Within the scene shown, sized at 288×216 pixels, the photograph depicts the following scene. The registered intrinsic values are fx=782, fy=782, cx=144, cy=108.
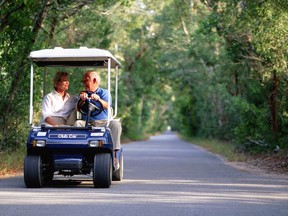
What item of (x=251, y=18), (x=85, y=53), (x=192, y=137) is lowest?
(x=192, y=137)

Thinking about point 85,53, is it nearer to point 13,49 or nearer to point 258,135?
point 13,49

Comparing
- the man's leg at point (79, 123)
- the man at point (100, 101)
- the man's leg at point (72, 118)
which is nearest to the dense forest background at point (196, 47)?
the man at point (100, 101)

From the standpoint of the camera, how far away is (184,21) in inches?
1865

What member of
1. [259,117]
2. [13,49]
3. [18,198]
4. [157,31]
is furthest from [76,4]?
[157,31]

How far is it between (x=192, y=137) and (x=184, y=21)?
91.5 feet

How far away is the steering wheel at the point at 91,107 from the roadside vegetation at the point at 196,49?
157 inches

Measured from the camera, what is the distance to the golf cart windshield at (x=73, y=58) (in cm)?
1503

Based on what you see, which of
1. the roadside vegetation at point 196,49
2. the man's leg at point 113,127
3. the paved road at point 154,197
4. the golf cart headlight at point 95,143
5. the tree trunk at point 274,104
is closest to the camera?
the paved road at point 154,197

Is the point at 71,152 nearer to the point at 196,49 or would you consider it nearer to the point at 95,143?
the point at 95,143

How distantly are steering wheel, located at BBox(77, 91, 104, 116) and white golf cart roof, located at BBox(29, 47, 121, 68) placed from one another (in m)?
0.77

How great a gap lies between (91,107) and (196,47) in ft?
92.6

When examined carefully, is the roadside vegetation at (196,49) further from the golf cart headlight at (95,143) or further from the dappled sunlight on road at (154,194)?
the dappled sunlight on road at (154,194)

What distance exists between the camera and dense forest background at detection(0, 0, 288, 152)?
21.1m

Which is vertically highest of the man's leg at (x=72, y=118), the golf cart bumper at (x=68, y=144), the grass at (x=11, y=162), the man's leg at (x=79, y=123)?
the man's leg at (x=72, y=118)
